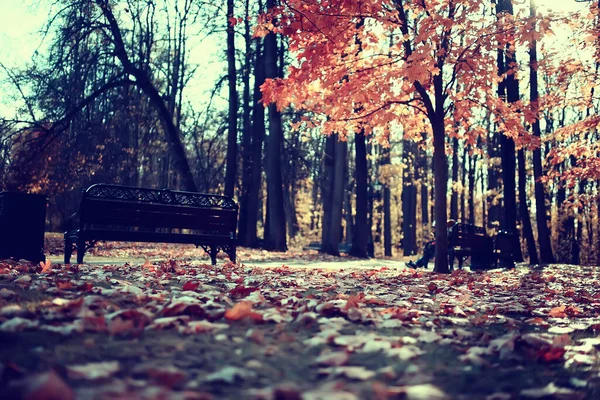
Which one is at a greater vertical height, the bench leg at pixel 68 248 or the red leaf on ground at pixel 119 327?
the bench leg at pixel 68 248

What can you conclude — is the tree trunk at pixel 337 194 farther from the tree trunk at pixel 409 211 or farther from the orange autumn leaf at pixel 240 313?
the orange autumn leaf at pixel 240 313

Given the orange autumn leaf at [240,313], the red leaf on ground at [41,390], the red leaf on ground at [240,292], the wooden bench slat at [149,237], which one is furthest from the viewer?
the wooden bench slat at [149,237]

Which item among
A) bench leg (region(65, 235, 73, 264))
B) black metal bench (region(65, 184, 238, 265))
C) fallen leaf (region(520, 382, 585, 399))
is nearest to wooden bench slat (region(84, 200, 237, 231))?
black metal bench (region(65, 184, 238, 265))

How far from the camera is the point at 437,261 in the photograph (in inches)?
389

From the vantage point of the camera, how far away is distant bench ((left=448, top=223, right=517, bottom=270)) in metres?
12.6

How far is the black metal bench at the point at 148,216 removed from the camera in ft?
27.3

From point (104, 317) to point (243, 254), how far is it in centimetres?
1165

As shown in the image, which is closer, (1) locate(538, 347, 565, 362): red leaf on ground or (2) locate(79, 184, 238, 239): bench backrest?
(1) locate(538, 347, 565, 362): red leaf on ground

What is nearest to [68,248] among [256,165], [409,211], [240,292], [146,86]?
[240,292]

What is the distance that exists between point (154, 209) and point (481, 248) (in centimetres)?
828

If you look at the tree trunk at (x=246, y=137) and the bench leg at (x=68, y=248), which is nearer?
the bench leg at (x=68, y=248)

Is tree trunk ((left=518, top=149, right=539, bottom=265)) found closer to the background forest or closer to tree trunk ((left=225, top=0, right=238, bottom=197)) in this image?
the background forest

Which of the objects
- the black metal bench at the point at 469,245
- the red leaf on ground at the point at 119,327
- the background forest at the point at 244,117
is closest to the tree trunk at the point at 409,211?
the background forest at the point at 244,117

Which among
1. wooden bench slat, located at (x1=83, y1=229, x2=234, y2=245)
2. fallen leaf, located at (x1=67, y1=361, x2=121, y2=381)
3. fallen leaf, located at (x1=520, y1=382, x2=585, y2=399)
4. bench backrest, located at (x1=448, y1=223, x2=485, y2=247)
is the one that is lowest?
fallen leaf, located at (x1=520, y1=382, x2=585, y2=399)
